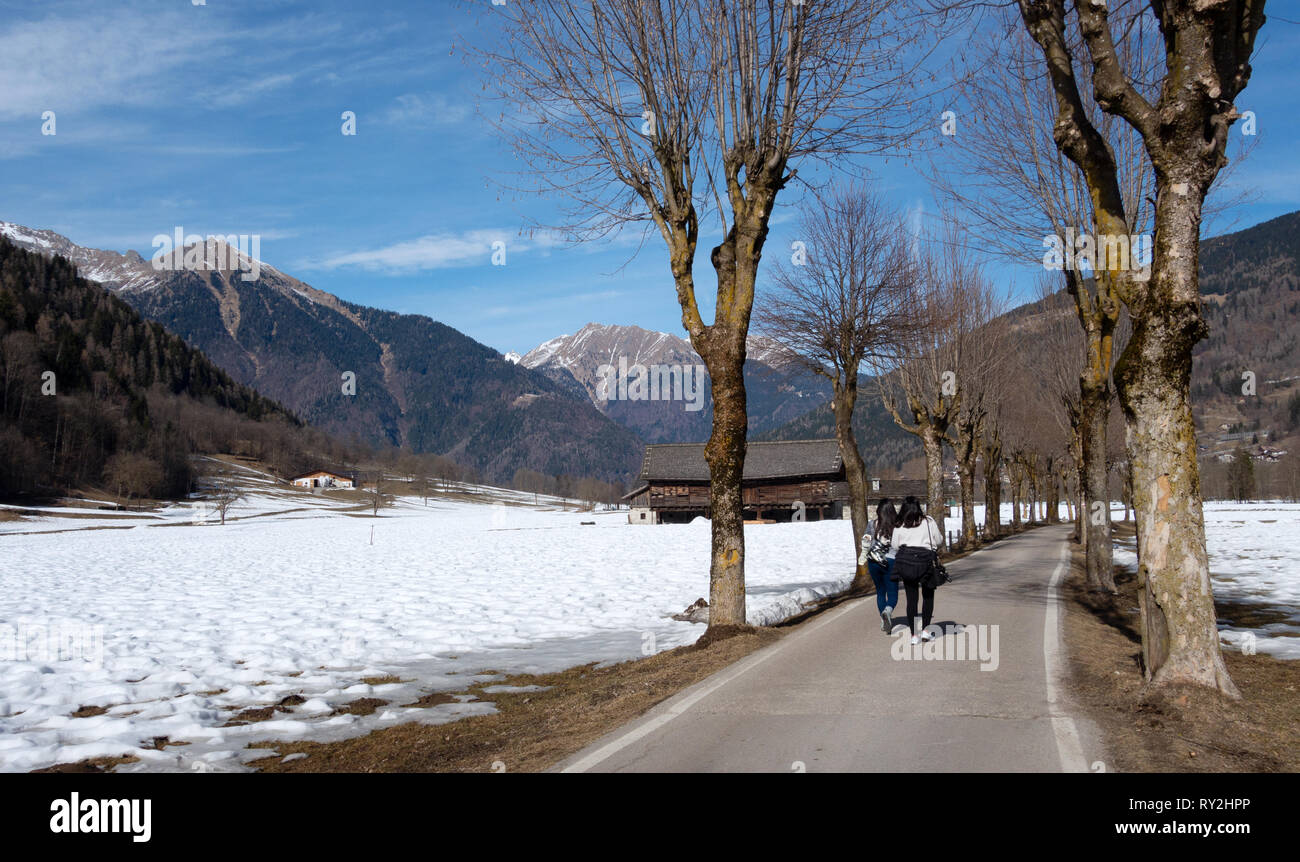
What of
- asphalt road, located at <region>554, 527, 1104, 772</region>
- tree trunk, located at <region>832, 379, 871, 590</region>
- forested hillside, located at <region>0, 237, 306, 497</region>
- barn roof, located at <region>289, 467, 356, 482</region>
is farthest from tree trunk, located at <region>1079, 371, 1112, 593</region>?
barn roof, located at <region>289, 467, 356, 482</region>

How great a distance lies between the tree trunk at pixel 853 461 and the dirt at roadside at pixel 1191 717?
11167 millimetres

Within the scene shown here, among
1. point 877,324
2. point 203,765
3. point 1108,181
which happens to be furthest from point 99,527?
point 1108,181

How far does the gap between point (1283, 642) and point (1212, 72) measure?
25.7 ft

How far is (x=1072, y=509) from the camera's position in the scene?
66.8m

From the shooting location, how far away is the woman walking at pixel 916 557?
32.5 feet

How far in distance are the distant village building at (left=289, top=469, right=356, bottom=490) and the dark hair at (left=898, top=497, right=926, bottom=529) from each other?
160 metres

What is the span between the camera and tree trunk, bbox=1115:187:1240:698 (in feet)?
21.5

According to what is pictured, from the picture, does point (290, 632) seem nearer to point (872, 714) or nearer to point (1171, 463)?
point (872, 714)

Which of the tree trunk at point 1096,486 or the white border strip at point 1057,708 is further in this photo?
the tree trunk at point 1096,486

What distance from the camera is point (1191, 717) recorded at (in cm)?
603

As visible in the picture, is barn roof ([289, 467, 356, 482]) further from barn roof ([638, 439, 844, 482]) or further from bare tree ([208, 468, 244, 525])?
barn roof ([638, 439, 844, 482])
